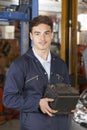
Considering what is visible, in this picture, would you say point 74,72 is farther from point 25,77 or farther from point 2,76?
point 25,77

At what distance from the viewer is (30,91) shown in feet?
6.74

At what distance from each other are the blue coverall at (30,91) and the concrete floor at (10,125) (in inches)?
101

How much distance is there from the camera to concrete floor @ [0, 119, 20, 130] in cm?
463

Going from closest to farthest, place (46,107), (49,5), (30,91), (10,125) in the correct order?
(46,107) < (30,91) < (49,5) < (10,125)

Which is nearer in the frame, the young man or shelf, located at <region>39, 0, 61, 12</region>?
the young man

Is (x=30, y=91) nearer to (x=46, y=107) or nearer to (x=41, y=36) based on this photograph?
(x=46, y=107)

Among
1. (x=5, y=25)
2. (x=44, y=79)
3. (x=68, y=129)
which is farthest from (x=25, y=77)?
(x=5, y=25)

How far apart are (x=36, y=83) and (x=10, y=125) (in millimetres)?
2882

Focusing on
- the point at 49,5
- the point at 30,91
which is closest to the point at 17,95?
the point at 30,91

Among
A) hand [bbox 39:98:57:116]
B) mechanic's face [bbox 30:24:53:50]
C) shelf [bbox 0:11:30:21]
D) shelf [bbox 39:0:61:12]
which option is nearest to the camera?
hand [bbox 39:98:57:116]

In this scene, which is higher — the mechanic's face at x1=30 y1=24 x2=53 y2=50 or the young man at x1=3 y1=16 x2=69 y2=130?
the mechanic's face at x1=30 y1=24 x2=53 y2=50

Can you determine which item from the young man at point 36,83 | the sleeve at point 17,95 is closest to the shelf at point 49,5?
the young man at point 36,83

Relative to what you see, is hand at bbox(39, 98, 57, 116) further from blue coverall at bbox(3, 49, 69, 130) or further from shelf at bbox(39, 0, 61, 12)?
shelf at bbox(39, 0, 61, 12)

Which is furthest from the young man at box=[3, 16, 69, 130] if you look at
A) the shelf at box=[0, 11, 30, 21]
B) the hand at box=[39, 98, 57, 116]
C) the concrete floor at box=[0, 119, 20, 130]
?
the concrete floor at box=[0, 119, 20, 130]
